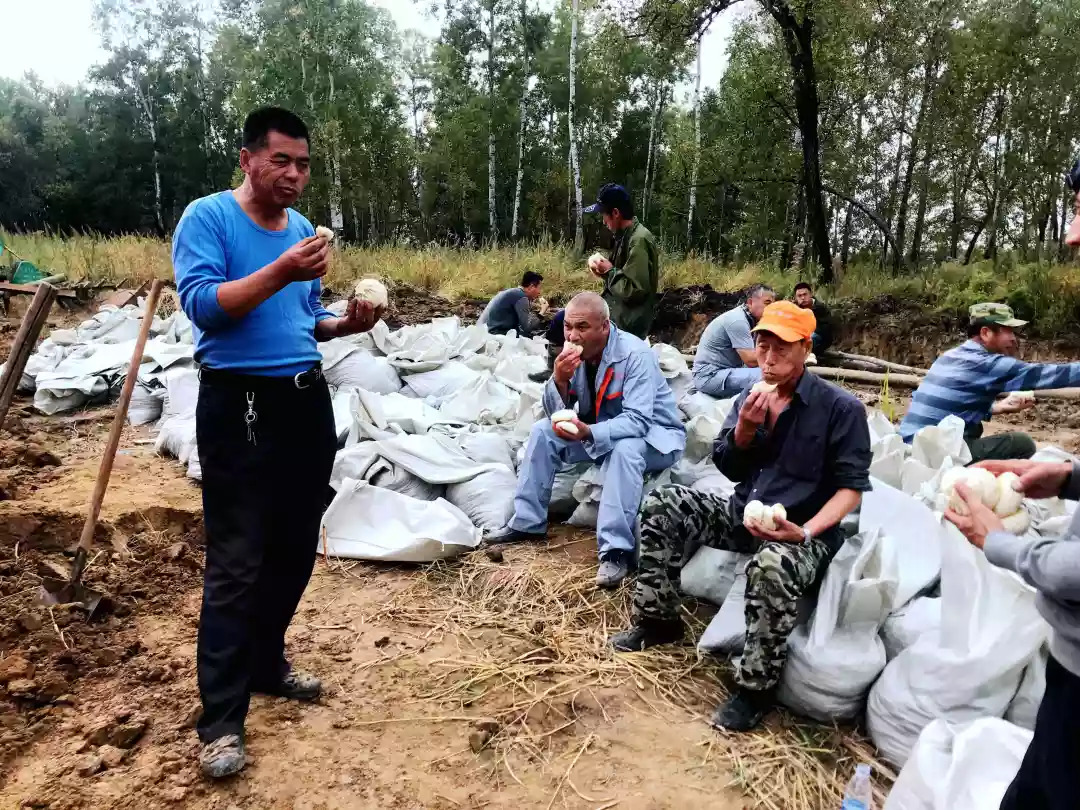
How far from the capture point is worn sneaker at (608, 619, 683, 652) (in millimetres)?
2576

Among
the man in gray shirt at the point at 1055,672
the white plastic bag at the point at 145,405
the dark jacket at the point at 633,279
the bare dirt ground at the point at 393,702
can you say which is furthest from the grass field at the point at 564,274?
the man in gray shirt at the point at 1055,672

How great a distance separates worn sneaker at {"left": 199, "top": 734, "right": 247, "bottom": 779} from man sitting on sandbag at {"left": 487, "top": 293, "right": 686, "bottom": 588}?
1.51 metres

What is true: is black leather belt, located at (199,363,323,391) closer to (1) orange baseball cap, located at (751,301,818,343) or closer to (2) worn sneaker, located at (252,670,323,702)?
(2) worn sneaker, located at (252,670,323,702)

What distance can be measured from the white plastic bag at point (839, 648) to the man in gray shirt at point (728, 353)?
2.21 m

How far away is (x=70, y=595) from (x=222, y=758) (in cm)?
124

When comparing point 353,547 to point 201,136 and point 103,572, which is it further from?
point 201,136

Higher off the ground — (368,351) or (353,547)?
(368,351)

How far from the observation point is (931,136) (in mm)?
16703

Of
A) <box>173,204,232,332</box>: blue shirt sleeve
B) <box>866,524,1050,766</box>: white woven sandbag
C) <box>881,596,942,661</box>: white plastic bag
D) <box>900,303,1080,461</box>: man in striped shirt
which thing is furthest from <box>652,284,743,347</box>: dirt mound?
<box>173,204,232,332</box>: blue shirt sleeve

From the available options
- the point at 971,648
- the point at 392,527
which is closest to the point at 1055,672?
the point at 971,648

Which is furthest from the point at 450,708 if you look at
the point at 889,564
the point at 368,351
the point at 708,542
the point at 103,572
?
the point at 368,351

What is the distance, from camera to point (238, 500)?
73.9 inches

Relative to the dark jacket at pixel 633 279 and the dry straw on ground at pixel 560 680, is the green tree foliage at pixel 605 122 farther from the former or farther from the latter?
the dry straw on ground at pixel 560 680

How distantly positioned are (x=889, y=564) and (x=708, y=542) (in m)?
0.59
